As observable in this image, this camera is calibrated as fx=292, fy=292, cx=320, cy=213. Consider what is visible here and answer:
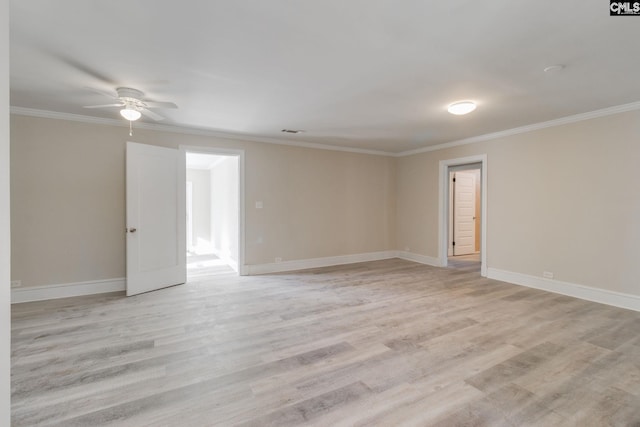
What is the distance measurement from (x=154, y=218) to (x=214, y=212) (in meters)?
3.55

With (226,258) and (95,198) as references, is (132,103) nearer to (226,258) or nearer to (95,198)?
(95,198)

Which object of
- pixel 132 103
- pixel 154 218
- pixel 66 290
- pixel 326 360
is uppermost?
pixel 132 103

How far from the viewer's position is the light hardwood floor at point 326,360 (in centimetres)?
183

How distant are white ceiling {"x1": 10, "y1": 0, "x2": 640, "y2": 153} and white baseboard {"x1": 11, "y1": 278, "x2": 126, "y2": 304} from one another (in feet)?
7.74

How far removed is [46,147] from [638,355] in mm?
6865

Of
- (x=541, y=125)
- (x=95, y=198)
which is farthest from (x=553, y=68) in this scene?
(x=95, y=198)

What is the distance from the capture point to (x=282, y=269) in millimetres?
5570

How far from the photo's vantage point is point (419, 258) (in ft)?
20.9

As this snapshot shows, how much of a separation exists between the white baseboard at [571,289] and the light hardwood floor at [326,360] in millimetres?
186

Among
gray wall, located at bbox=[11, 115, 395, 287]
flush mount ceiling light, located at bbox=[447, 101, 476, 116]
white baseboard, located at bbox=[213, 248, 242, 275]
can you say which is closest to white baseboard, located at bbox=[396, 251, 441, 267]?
gray wall, located at bbox=[11, 115, 395, 287]

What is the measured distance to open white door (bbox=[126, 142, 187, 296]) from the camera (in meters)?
4.13

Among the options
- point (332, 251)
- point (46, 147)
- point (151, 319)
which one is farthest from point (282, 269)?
point (46, 147)

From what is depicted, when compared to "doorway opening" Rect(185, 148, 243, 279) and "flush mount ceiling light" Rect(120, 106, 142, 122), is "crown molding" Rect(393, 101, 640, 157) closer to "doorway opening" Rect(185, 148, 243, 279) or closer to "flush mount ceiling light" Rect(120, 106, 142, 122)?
"doorway opening" Rect(185, 148, 243, 279)

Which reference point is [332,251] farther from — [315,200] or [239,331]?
[239,331]
